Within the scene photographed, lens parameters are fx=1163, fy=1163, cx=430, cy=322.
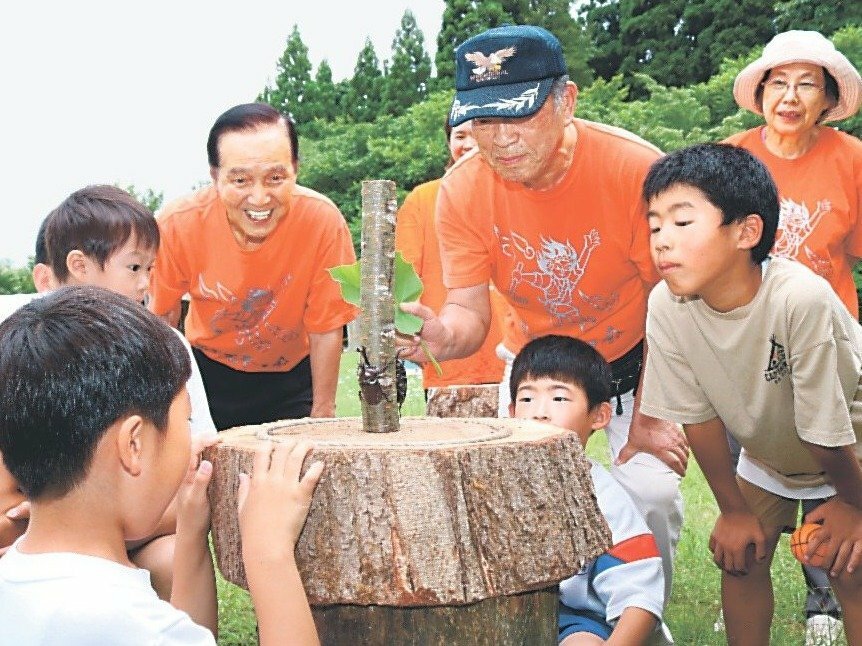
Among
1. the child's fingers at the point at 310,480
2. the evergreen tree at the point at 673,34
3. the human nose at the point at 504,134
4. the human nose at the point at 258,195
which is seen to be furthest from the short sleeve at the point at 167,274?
the evergreen tree at the point at 673,34

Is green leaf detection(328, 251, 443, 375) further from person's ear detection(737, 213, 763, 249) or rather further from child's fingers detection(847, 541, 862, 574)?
child's fingers detection(847, 541, 862, 574)

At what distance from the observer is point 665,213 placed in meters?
3.19

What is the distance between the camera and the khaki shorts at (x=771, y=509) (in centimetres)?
367

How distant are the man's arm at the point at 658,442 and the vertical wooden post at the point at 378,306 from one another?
131cm

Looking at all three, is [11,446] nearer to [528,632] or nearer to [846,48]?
[528,632]

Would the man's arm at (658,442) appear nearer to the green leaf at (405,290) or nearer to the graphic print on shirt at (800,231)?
the graphic print on shirt at (800,231)

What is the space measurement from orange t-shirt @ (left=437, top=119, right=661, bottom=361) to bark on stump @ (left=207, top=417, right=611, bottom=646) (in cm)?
124

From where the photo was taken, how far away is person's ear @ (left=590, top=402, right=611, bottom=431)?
365 centimetres

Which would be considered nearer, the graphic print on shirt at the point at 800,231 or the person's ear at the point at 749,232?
the person's ear at the point at 749,232

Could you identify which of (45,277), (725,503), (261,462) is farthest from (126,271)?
(725,503)

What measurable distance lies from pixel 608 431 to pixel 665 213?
1163mm

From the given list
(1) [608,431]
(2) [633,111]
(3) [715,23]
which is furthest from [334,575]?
(3) [715,23]

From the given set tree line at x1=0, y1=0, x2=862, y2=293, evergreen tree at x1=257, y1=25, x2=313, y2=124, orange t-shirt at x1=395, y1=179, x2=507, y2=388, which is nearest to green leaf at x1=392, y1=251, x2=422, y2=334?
orange t-shirt at x1=395, y1=179, x2=507, y2=388

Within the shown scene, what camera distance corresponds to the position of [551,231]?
3809 mm
